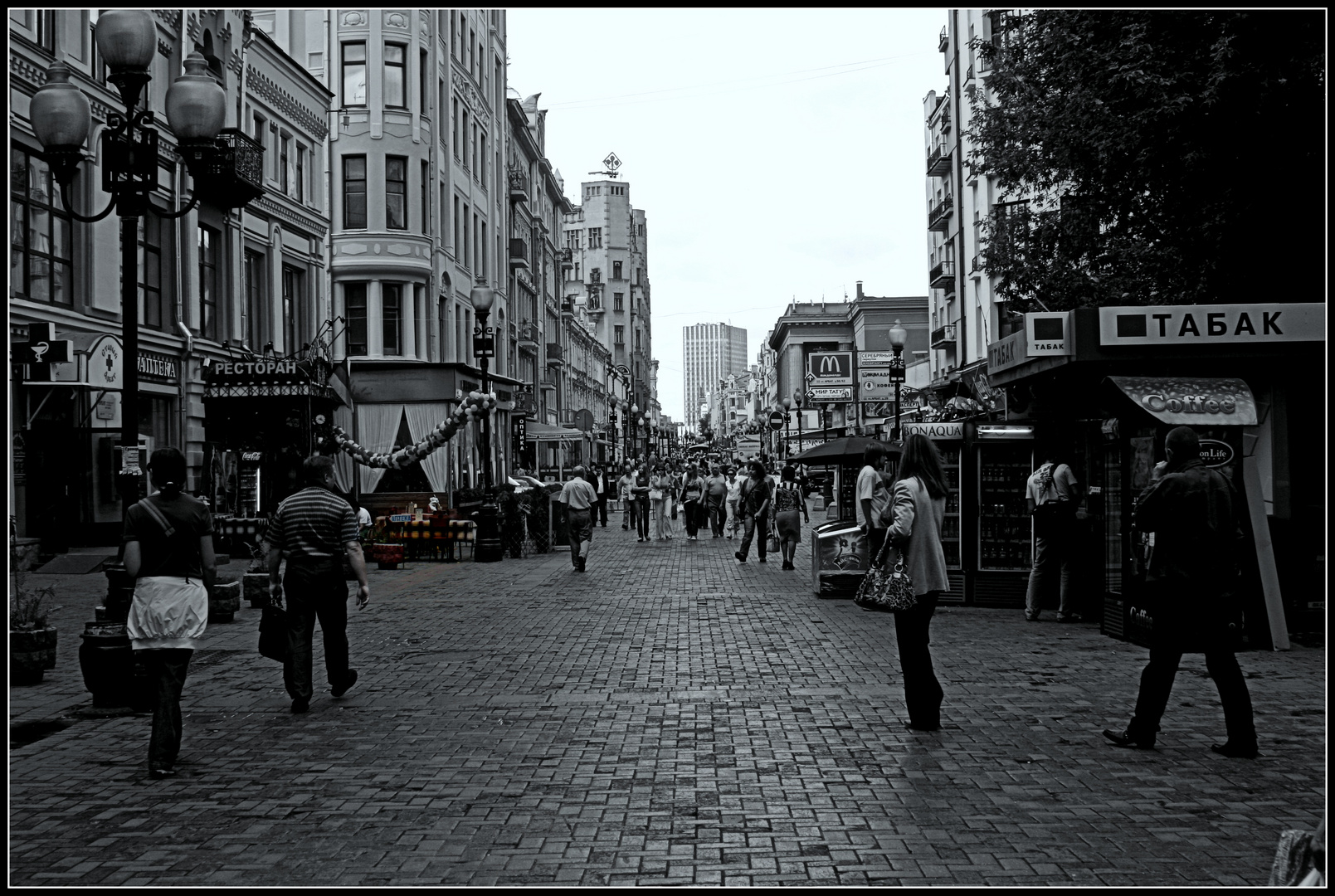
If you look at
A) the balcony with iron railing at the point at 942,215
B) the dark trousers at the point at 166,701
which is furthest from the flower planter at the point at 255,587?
the balcony with iron railing at the point at 942,215

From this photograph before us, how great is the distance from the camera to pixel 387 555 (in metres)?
21.5

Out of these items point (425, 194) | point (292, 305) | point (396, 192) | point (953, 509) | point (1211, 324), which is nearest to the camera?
point (1211, 324)

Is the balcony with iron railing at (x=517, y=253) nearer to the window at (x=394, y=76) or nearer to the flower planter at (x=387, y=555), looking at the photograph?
the window at (x=394, y=76)

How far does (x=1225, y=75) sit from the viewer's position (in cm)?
1332

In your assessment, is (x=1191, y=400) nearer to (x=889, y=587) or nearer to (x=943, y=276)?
(x=889, y=587)

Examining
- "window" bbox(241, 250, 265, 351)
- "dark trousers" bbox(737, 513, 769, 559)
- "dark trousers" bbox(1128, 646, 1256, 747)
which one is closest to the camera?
"dark trousers" bbox(1128, 646, 1256, 747)

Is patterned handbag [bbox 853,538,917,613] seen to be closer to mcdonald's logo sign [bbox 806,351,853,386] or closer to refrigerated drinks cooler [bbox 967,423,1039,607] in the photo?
refrigerated drinks cooler [bbox 967,423,1039,607]

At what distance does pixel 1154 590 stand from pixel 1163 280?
10524mm

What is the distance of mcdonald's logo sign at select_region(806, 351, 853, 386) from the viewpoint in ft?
98.9

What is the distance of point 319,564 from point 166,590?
2.01 meters

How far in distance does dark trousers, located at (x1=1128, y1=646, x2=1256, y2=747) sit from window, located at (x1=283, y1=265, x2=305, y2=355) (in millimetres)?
26517

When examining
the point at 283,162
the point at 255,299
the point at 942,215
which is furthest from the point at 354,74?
the point at 942,215

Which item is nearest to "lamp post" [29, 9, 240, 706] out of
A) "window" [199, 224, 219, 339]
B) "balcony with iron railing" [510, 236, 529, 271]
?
"window" [199, 224, 219, 339]

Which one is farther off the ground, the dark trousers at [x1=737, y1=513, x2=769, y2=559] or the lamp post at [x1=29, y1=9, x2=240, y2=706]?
the lamp post at [x1=29, y1=9, x2=240, y2=706]
